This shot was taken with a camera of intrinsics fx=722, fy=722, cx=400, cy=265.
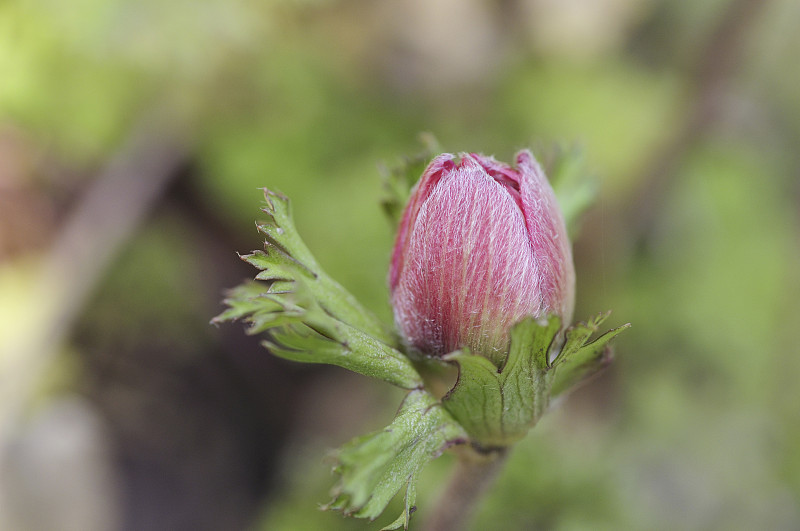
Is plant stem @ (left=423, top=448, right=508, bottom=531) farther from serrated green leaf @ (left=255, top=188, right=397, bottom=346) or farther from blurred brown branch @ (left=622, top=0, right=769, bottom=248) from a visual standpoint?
blurred brown branch @ (left=622, top=0, right=769, bottom=248)

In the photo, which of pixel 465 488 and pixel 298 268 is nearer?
pixel 298 268

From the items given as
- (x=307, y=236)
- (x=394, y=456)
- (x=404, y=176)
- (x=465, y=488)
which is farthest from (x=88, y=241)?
(x=394, y=456)

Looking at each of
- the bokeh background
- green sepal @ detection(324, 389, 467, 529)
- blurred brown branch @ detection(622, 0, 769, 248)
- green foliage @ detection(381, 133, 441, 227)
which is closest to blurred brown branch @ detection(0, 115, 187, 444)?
the bokeh background

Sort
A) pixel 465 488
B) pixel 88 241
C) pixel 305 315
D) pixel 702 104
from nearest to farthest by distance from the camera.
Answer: pixel 305 315
pixel 465 488
pixel 702 104
pixel 88 241

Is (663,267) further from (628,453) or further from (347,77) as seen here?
(347,77)

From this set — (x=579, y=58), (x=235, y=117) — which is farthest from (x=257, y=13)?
(x=579, y=58)

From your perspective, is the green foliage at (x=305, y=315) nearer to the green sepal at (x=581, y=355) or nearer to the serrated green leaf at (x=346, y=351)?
the serrated green leaf at (x=346, y=351)

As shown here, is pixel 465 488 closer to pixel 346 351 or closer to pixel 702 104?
pixel 346 351

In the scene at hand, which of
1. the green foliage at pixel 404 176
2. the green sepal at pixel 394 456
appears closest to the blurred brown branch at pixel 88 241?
the green foliage at pixel 404 176
